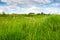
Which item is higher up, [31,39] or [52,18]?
[52,18]

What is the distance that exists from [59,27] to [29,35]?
1.08m

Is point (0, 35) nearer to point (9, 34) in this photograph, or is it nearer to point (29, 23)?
point (9, 34)

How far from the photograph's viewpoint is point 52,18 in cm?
717

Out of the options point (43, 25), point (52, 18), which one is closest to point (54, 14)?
point (52, 18)

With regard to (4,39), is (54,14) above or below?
above

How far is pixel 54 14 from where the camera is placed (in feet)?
24.1

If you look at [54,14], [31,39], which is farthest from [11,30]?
[54,14]

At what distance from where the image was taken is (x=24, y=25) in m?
6.70

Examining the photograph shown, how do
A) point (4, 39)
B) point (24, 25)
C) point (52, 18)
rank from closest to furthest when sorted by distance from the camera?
1. point (4, 39)
2. point (24, 25)
3. point (52, 18)

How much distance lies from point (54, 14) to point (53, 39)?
116 centimetres

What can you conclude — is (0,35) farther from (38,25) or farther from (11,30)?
(38,25)

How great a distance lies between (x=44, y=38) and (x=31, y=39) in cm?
36

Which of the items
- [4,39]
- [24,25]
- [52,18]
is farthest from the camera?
[52,18]

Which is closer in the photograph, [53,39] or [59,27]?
[53,39]
